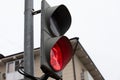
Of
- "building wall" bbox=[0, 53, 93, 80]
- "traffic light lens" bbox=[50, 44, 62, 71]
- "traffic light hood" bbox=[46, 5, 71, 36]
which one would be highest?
"traffic light hood" bbox=[46, 5, 71, 36]

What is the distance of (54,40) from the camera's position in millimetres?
2406

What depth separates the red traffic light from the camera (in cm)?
239

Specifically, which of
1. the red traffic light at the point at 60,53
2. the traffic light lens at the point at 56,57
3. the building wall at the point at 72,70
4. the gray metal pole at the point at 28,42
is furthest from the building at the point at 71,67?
the traffic light lens at the point at 56,57

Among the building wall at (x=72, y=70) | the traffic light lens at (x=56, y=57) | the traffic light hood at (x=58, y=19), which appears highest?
the traffic light hood at (x=58, y=19)

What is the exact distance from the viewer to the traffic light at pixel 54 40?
2.32 m

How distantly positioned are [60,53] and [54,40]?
0.16m

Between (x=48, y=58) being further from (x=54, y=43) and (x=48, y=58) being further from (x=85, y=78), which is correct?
(x=85, y=78)

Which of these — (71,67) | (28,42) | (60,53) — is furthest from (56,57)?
(71,67)

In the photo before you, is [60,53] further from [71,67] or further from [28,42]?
[71,67]

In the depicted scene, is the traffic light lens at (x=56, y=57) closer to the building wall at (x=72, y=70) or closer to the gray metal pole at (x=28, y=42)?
the gray metal pole at (x=28, y=42)

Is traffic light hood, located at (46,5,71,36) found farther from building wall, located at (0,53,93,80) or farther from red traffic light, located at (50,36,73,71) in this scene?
building wall, located at (0,53,93,80)

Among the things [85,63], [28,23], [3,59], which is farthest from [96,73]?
[28,23]

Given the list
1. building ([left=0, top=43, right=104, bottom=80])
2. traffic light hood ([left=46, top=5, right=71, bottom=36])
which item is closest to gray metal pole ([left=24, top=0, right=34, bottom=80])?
traffic light hood ([left=46, top=5, right=71, bottom=36])

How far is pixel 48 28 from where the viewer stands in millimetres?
2471
